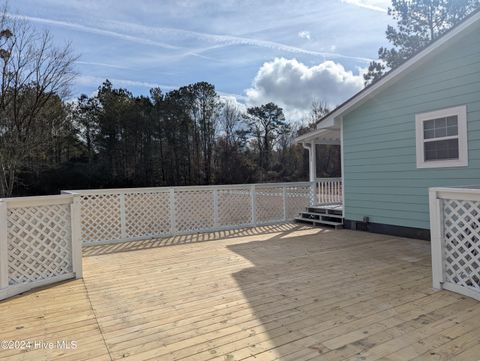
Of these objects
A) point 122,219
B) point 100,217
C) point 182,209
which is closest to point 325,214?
point 182,209

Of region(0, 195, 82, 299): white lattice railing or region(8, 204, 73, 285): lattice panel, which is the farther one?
region(8, 204, 73, 285): lattice panel

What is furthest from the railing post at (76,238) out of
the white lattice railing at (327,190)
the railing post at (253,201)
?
the white lattice railing at (327,190)

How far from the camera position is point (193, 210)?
300 inches

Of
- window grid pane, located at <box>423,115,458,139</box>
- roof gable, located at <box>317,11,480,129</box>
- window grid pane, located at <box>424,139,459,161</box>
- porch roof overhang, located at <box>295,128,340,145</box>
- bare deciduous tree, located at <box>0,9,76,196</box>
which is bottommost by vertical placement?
window grid pane, located at <box>424,139,459,161</box>

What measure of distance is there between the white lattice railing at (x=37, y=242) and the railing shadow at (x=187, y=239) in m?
1.51

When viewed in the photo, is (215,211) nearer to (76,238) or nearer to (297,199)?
(297,199)

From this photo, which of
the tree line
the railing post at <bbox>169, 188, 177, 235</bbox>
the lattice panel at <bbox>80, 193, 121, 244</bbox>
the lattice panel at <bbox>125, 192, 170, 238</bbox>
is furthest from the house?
the tree line

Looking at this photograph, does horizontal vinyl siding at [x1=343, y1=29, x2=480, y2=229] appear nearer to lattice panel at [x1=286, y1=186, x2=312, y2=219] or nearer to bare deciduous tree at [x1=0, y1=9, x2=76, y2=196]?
lattice panel at [x1=286, y1=186, x2=312, y2=219]

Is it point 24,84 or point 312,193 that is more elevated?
point 24,84

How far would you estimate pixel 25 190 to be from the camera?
72.1 feet

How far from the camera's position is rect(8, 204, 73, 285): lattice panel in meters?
3.77

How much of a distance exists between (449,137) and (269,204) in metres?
4.48

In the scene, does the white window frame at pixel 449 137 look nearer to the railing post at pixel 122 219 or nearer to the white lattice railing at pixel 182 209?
the white lattice railing at pixel 182 209

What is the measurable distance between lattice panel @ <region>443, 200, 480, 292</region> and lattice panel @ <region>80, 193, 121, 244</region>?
5.65 m
